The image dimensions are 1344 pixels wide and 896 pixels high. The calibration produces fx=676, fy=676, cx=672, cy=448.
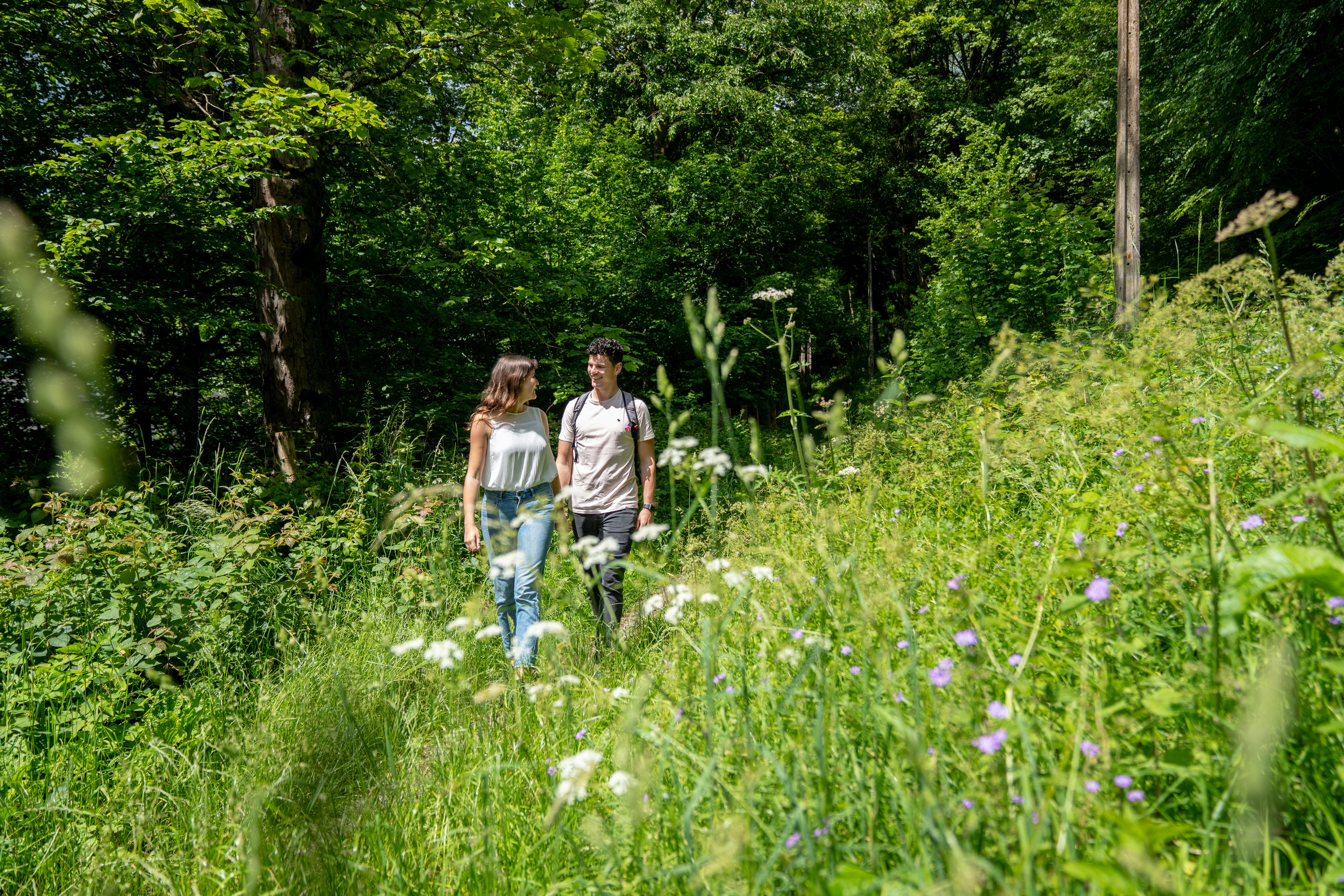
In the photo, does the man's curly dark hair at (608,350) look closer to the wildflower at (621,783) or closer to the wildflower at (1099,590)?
the wildflower at (621,783)

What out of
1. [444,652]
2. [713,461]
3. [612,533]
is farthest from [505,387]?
[444,652]

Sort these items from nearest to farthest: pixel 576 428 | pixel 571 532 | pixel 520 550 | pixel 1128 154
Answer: pixel 571 532, pixel 520 550, pixel 576 428, pixel 1128 154

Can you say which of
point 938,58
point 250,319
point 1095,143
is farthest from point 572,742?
point 938,58

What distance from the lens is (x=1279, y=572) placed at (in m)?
1.00

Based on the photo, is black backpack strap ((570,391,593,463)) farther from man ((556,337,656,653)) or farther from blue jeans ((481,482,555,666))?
blue jeans ((481,482,555,666))

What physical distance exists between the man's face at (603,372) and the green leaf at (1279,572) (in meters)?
3.12

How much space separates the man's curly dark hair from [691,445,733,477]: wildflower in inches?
86.8

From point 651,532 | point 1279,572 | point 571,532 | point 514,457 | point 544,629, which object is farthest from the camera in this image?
point 514,457

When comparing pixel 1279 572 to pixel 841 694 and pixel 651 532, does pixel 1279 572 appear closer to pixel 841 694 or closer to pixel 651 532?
pixel 841 694

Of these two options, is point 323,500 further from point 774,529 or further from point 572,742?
point 572,742

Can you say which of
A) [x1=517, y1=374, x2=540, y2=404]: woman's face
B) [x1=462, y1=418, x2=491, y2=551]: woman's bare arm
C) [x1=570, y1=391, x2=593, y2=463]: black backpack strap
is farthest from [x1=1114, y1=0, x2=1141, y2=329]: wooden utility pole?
[x1=462, y1=418, x2=491, y2=551]: woman's bare arm

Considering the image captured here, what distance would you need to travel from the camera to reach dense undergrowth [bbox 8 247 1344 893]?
1.08m

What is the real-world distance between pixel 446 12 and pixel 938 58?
814 inches

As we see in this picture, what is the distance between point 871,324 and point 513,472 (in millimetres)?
19612
